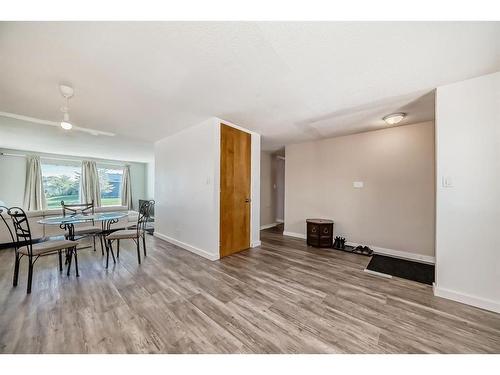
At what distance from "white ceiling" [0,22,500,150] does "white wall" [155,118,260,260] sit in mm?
670

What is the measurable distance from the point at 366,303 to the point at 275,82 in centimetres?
256

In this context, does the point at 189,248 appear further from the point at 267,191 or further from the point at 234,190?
the point at 267,191

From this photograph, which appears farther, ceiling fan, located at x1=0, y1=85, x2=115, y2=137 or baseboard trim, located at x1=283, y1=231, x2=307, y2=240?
baseboard trim, located at x1=283, y1=231, x2=307, y2=240

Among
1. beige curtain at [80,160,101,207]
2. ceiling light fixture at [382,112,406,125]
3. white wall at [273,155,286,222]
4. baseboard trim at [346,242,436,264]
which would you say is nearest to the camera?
ceiling light fixture at [382,112,406,125]

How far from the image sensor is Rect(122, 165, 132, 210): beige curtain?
7867mm

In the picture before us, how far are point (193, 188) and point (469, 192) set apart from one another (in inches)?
147

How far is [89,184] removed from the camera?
22.6 feet

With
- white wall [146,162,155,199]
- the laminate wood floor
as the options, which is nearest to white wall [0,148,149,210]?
white wall [146,162,155,199]

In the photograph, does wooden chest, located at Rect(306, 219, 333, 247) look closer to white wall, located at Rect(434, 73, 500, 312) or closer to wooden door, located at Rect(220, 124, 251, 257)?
wooden door, located at Rect(220, 124, 251, 257)

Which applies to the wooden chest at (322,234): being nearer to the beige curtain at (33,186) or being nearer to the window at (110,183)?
the window at (110,183)

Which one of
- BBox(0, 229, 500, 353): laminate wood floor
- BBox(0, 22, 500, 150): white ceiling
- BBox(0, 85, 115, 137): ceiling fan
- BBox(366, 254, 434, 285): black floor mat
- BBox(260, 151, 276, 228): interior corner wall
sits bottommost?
BBox(366, 254, 434, 285): black floor mat

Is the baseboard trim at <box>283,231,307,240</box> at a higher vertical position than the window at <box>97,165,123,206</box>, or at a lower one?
lower

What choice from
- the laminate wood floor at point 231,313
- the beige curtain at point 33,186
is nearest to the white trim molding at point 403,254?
the laminate wood floor at point 231,313
